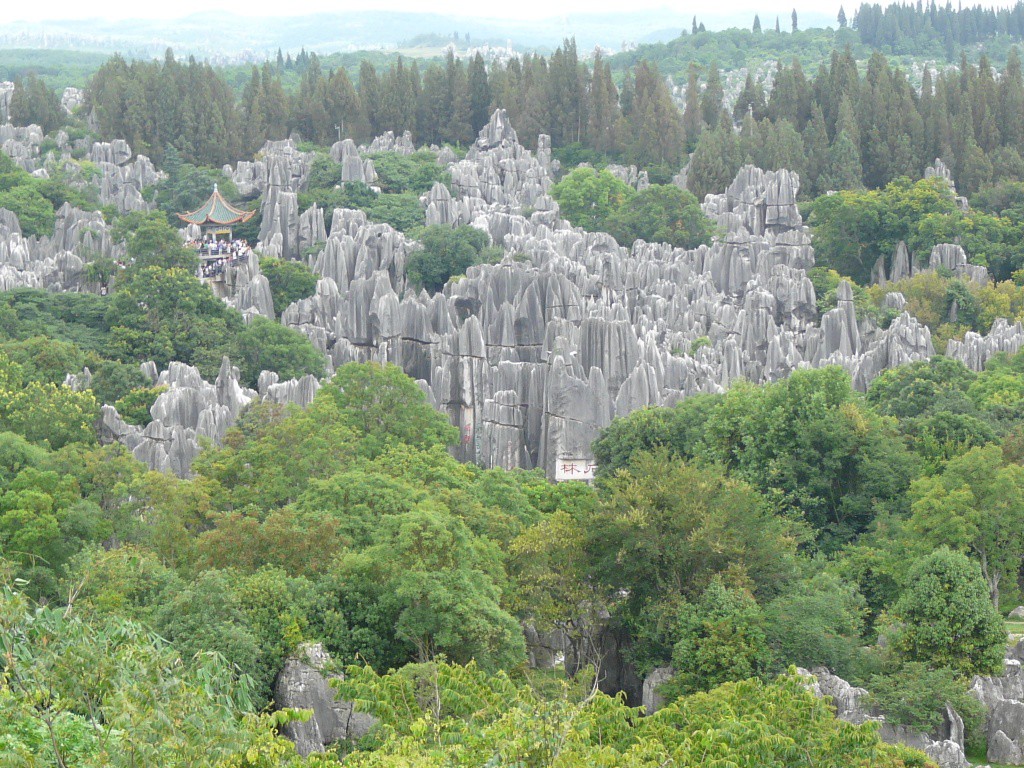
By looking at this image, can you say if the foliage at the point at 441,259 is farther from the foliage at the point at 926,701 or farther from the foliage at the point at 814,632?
the foliage at the point at 926,701

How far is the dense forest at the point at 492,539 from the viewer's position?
18.1 metres

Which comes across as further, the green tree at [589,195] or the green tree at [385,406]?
the green tree at [589,195]

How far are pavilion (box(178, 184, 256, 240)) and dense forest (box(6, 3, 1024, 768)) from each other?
1785mm

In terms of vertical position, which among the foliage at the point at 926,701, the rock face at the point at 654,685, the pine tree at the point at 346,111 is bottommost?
the rock face at the point at 654,685

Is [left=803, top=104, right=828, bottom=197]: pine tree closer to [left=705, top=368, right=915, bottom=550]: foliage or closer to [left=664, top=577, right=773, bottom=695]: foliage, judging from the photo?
[left=705, top=368, right=915, bottom=550]: foliage

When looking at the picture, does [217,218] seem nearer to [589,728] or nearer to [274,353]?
[274,353]

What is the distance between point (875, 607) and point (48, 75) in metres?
122

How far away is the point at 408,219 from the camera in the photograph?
72000 mm

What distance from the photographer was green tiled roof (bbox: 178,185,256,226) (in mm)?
73625

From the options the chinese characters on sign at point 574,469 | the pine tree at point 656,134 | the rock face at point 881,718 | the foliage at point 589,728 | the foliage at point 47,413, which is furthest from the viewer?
the pine tree at point 656,134

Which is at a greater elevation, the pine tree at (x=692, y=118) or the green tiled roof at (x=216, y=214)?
the pine tree at (x=692, y=118)

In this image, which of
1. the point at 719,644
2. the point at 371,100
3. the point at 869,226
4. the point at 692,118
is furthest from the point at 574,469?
the point at 371,100

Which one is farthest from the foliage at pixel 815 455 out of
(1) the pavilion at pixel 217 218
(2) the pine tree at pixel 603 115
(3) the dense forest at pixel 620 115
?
(2) the pine tree at pixel 603 115

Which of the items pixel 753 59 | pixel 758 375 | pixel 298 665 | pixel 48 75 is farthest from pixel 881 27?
pixel 298 665
